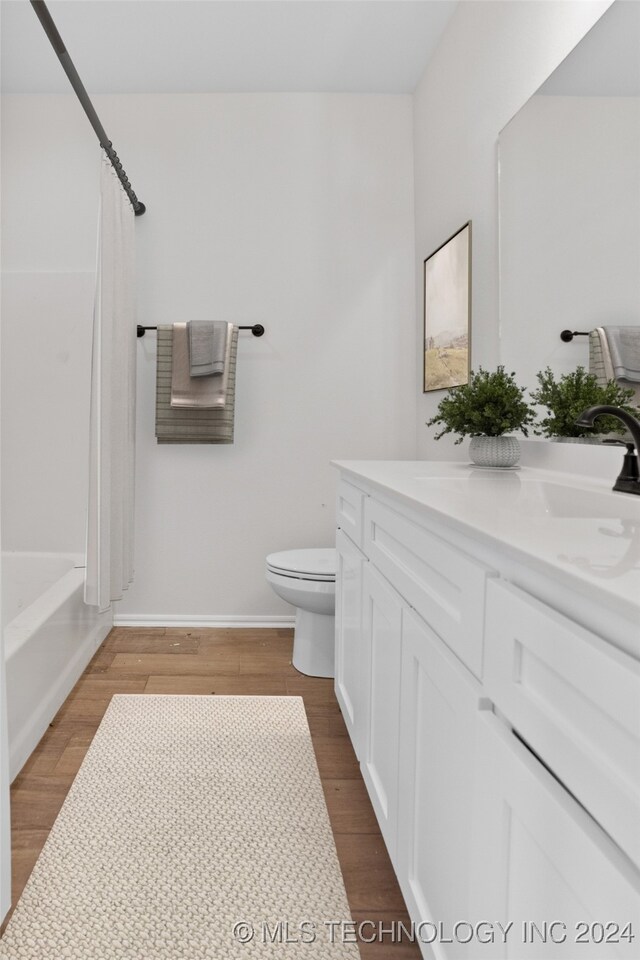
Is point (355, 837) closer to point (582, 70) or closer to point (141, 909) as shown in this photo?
point (141, 909)

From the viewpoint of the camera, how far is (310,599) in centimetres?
229

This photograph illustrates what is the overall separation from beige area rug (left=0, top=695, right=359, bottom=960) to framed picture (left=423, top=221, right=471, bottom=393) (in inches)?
52.4

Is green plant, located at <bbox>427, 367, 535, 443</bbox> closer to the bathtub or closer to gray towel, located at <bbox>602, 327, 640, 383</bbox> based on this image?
gray towel, located at <bbox>602, 327, 640, 383</bbox>

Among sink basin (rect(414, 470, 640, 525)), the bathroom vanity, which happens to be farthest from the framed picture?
the bathroom vanity

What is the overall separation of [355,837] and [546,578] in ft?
3.60

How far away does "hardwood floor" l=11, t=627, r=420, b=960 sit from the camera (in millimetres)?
1343

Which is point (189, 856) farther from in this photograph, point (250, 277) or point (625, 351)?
point (250, 277)

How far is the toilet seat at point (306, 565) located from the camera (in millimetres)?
2277

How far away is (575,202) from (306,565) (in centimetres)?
141

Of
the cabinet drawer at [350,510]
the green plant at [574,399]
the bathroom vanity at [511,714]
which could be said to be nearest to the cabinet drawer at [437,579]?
the bathroom vanity at [511,714]

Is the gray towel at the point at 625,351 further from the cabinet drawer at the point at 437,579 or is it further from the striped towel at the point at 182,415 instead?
the striped towel at the point at 182,415

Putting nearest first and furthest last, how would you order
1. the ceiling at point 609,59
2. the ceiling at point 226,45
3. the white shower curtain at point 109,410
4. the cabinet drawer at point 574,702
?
→ the cabinet drawer at point 574,702
the ceiling at point 609,59
the white shower curtain at point 109,410
the ceiling at point 226,45

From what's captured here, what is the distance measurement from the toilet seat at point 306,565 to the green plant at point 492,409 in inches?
27.3

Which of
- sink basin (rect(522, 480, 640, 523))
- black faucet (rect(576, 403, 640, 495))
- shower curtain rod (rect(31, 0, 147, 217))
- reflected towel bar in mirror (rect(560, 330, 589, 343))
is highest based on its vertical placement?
shower curtain rod (rect(31, 0, 147, 217))
